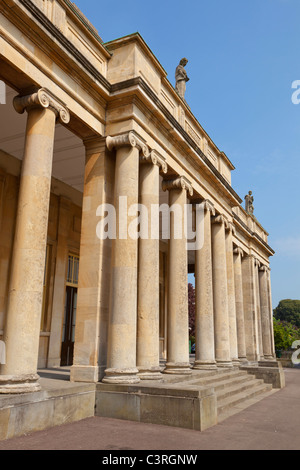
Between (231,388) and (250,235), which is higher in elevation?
(250,235)

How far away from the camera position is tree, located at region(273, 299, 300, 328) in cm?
11902

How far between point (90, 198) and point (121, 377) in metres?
5.25

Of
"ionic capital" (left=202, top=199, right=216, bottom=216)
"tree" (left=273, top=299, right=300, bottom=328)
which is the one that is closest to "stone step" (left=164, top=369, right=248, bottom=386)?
"ionic capital" (left=202, top=199, right=216, bottom=216)

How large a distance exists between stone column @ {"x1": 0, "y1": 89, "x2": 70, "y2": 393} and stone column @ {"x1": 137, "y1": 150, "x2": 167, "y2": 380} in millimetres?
3785

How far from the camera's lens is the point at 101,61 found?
1247 cm

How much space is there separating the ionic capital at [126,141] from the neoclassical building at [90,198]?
0.12 ft

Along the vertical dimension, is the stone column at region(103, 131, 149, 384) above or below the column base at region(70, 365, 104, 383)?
above

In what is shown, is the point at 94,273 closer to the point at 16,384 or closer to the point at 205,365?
the point at 16,384

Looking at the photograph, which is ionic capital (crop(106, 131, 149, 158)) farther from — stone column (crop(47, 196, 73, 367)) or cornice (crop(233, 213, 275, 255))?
cornice (crop(233, 213, 275, 255))

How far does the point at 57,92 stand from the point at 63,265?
852 centimetres

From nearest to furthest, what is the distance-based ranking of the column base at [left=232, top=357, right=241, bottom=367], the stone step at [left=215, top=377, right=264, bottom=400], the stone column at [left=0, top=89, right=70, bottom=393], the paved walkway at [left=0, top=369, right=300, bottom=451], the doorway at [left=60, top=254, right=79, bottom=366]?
the paved walkway at [left=0, top=369, right=300, bottom=451] → the stone column at [left=0, top=89, right=70, bottom=393] → the stone step at [left=215, top=377, right=264, bottom=400] → the doorway at [left=60, top=254, right=79, bottom=366] → the column base at [left=232, top=357, right=241, bottom=367]

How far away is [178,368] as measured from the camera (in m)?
13.2
